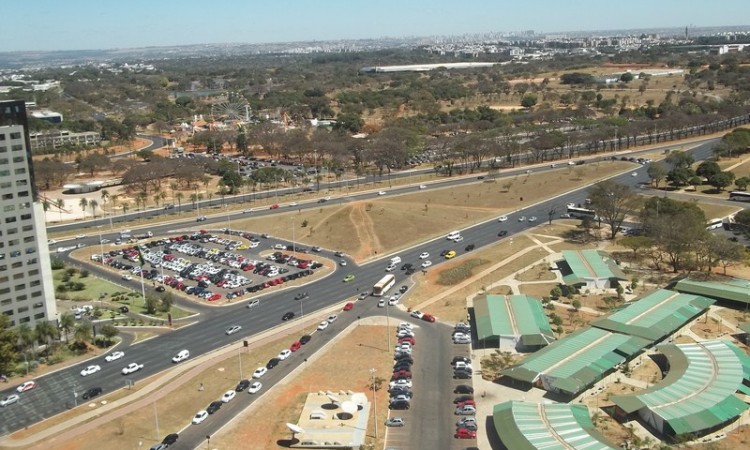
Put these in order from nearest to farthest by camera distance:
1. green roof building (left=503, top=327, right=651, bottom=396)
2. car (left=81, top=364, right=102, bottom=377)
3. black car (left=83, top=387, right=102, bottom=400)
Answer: green roof building (left=503, top=327, right=651, bottom=396), black car (left=83, top=387, right=102, bottom=400), car (left=81, top=364, right=102, bottom=377)

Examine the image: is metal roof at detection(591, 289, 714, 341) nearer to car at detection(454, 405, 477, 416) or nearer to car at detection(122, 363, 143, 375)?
car at detection(454, 405, 477, 416)

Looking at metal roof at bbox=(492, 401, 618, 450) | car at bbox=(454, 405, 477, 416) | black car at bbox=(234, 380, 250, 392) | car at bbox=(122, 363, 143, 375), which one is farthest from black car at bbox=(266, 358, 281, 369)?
metal roof at bbox=(492, 401, 618, 450)

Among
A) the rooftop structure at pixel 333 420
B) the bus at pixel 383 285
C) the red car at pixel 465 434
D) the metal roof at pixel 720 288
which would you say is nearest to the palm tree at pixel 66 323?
the rooftop structure at pixel 333 420

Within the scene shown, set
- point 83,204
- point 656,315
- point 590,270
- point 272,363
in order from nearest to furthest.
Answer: point 272,363 → point 656,315 → point 590,270 → point 83,204

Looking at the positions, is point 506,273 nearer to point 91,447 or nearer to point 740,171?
point 91,447

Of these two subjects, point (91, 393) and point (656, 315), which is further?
point (656, 315)

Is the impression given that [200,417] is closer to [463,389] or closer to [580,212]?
[463,389]

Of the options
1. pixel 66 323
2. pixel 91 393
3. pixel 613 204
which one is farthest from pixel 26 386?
pixel 613 204

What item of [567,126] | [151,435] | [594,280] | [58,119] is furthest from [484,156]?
[58,119]
